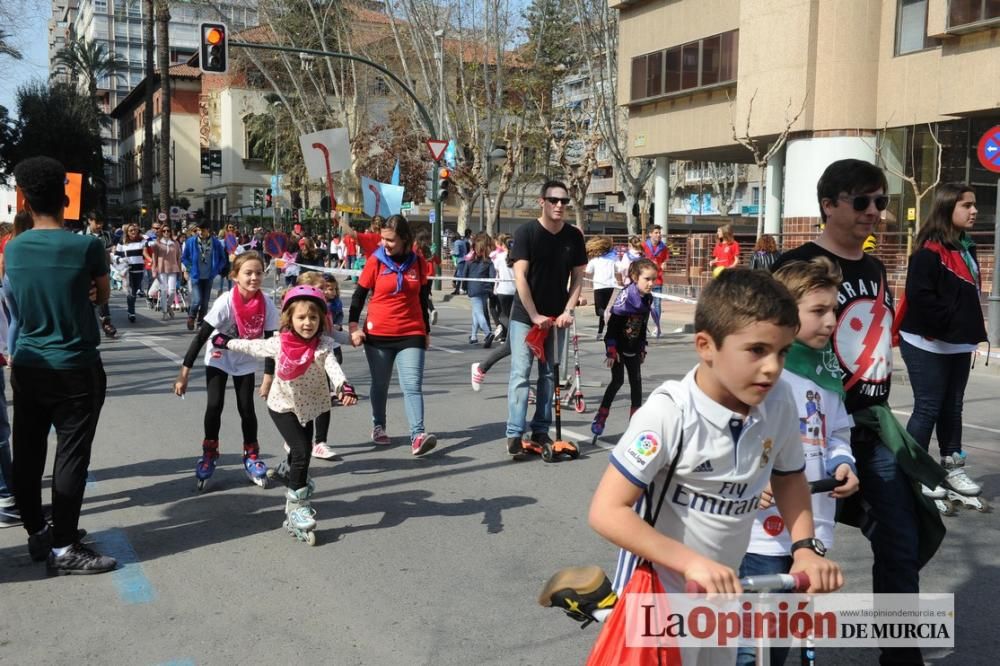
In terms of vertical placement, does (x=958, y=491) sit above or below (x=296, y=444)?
below

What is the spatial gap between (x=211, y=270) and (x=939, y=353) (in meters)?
13.6

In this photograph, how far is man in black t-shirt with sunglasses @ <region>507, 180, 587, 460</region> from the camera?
7.16 m

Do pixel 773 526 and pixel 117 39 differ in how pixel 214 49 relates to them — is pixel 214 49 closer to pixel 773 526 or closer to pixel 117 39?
pixel 773 526

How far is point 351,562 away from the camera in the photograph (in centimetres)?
499

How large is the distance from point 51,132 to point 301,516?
71031mm

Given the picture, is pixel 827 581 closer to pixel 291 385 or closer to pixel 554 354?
pixel 291 385

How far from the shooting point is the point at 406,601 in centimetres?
443

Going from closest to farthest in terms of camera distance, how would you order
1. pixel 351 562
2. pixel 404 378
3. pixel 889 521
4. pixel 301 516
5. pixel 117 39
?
pixel 889 521, pixel 351 562, pixel 301 516, pixel 404 378, pixel 117 39

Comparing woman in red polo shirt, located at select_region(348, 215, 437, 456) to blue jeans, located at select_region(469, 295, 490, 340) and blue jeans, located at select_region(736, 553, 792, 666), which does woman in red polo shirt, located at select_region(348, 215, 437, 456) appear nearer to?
blue jeans, located at select_region(736, 553, 792, 666)

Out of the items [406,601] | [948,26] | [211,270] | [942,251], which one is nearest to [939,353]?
[942,251]

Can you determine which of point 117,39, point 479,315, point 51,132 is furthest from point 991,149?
point 117,39

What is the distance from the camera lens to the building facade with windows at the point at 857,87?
856 inches

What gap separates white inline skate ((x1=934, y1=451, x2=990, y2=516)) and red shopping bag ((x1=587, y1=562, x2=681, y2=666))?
412 centimetres

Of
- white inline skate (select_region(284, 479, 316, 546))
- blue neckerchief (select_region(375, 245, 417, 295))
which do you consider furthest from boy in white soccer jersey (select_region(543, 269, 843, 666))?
blue neckerchief (select_region(375, 245, 417, 295))
